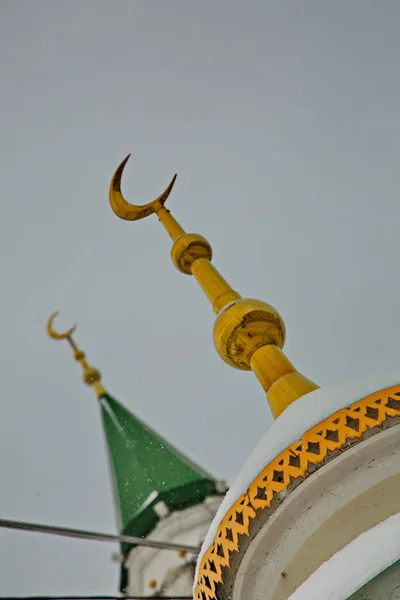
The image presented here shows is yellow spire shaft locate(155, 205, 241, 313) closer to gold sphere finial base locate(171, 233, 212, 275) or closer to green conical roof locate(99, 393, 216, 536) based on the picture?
gold sphere finial base locate(171, 233, 212, 275)

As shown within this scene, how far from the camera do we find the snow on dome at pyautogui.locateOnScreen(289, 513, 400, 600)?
7.13ft

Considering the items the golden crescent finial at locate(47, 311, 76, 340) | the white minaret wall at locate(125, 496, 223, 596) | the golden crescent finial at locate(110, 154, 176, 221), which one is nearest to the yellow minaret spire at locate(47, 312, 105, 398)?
the golden crescent finial at locate(47, 311, 76, 340)

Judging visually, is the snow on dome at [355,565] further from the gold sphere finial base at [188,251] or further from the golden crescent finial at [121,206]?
the golden crescent finial at [121,206]

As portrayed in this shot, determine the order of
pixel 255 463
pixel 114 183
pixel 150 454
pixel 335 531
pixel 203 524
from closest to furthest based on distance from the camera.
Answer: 1. pixel 335 531
2. pixel 255 463
3. pixel 114 183
4. pixel 203 524
5. pixel 150 454

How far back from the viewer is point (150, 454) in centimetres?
1280

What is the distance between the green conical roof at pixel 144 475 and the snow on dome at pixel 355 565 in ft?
31.2

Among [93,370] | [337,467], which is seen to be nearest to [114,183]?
[337,467]

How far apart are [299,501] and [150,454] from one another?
10.8 m

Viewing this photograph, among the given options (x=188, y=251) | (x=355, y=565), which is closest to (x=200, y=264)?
(x=188, y=251)

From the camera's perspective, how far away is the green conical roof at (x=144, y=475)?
11.5 metres

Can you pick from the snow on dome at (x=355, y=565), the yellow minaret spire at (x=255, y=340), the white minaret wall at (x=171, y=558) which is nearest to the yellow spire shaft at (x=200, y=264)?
the yellow minaret spire at (x=255, y=340)

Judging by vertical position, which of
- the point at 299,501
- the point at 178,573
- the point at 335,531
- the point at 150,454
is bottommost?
the point at 335,531

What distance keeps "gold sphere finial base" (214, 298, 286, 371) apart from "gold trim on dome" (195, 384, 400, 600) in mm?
1352

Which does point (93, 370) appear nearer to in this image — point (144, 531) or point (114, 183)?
point (144, 531)
